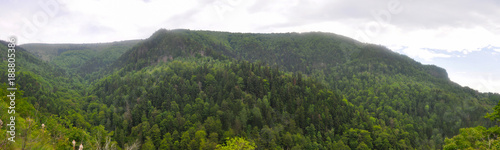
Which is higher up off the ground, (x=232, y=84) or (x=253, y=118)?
(x=232, y=84)

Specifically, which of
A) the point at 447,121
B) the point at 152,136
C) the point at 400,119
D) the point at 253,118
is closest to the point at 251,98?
the point at 253,118

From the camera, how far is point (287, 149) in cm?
11019

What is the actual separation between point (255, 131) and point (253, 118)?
44.7 feet

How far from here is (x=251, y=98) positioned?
145000 mm

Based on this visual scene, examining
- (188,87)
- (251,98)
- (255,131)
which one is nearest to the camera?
(255,131)

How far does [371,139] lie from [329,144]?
25.5 metres

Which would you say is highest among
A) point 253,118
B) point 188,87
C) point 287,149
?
point 188,87

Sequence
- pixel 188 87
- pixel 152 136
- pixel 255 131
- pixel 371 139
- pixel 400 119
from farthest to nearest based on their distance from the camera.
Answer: pixel 400 119 → pixel 188 87 → pixel 371 139 → pixel 255 131 → pixel 152 136

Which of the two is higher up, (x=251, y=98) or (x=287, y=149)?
(x=251, y=98)

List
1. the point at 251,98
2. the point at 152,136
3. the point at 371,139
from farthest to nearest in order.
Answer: the point at 251,98 < the point at 371,139 < the point at 152,136

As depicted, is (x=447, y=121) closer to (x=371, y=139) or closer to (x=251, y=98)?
(x=371, y=139)

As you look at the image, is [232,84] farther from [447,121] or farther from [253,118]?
[447,121]

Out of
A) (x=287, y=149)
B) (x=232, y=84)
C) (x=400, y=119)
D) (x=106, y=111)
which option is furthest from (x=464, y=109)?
(x=106, y=111)

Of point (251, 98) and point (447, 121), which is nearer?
point (251, 98)
